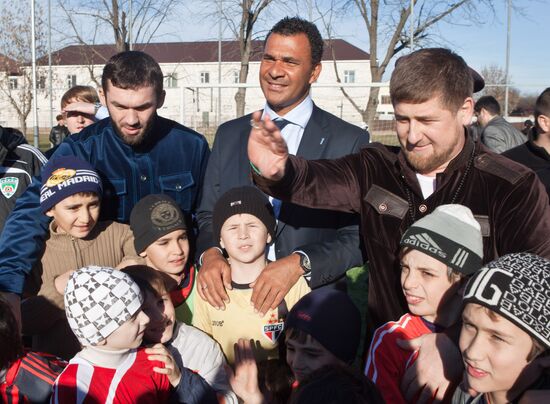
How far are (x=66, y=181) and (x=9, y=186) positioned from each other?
112 cm

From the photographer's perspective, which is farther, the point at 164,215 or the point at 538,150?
the point at 538,150

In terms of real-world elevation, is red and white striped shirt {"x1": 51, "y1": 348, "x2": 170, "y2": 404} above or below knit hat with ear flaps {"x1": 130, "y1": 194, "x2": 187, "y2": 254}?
below

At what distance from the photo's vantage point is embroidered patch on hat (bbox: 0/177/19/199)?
415cm

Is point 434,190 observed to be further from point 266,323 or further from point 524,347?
point 266,323

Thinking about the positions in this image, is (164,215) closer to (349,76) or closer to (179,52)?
(349,76)

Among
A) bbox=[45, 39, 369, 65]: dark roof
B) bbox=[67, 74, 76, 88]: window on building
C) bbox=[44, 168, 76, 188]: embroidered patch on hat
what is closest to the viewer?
bbox=[44, 168, 76, 188]: embroidered patch on hat

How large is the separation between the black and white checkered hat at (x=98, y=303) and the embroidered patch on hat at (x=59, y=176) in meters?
0.86

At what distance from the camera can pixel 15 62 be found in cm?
2798

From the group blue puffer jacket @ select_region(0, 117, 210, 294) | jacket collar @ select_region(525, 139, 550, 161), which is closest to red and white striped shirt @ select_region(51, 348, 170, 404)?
blue puffer jacket @ select_region(0, 117, 210, 294)

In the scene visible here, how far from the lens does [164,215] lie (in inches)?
134

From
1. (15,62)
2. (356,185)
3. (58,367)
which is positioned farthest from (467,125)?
(15,62)

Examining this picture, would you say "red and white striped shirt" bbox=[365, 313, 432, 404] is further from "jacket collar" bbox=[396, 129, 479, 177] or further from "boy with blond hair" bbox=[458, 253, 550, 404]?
"jacket collar" bbox=[396, 129, 479, 177]

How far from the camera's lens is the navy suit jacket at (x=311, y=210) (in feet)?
10.4

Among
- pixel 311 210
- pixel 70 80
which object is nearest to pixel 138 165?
pixel 311 210
